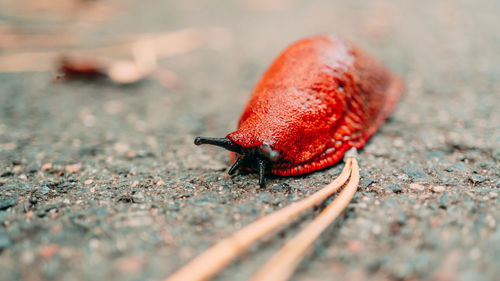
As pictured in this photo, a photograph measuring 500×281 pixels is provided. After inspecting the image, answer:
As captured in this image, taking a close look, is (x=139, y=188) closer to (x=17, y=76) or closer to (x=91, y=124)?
(x=91, y=124)

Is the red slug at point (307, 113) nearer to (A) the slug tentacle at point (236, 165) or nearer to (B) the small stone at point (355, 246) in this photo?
(A) the slug tentacle at point (236, 165)

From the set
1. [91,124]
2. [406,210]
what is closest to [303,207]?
[406,210]

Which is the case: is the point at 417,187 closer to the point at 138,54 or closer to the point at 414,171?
the point at 414,171

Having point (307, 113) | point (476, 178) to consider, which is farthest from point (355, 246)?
point (476, 178)

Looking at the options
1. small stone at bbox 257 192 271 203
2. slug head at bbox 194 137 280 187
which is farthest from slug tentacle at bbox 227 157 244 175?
small stone at bbox 257 192 271 203

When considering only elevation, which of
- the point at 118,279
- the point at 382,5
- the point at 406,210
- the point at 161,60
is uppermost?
the point at 382,5

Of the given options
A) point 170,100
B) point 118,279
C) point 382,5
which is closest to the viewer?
point 118,279

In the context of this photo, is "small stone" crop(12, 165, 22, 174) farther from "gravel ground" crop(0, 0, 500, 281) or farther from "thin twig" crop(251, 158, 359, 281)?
"thin twig" crop(251, 158, 359, 281)
